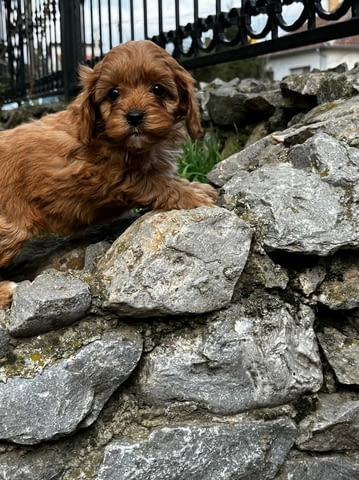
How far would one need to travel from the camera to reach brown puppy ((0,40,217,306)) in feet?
7.32

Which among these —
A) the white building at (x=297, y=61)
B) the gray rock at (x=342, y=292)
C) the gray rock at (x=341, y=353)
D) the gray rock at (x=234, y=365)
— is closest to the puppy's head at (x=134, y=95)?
the gray rock at (x=234, y=365)

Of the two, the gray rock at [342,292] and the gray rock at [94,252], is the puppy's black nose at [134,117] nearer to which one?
the gray rock at [94,252]

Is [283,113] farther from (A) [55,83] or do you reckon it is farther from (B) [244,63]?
(B) [244,63]

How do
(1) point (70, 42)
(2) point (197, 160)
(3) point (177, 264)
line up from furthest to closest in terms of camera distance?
(1) point (70, 42), (2) point (197, 160), (3) point (177, 264)

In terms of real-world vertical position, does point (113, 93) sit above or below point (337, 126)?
above

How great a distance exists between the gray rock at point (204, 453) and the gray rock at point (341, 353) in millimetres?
291

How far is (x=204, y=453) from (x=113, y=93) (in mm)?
1362

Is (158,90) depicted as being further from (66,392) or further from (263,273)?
(66,392)

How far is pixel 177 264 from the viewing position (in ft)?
7.13

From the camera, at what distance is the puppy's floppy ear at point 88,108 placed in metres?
2.35

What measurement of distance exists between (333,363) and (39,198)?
4.49 feet

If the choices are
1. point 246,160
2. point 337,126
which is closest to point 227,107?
point 246,160

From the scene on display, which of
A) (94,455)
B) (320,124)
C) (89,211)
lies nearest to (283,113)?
(320,124)

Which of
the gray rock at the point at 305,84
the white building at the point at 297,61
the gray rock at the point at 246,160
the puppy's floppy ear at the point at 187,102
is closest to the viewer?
the puppy's floppy ear at the point at 187,102
